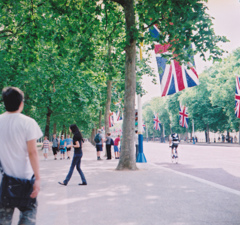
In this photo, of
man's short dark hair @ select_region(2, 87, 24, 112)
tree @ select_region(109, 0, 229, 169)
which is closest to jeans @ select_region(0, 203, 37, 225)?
man's short dark hair @ select_region(2, 87, 24, 112)

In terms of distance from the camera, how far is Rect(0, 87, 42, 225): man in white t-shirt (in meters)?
3.14

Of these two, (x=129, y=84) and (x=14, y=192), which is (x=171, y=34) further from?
(x=14, y=192)

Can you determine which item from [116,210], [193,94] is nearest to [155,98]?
[193,94]

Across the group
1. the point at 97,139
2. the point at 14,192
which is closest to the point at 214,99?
the point at 97,139

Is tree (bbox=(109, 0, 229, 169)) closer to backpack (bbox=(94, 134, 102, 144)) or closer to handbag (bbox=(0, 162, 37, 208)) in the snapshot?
backpack (bbox=(94, 134, 102, 144))

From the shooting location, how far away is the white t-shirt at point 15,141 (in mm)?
3141

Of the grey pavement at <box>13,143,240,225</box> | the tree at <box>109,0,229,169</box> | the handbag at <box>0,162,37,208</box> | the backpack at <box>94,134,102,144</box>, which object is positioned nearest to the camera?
the handbag at <box>0,162,37,208</box>

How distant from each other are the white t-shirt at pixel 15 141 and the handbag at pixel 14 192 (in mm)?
62

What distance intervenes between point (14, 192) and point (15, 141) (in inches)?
18.6

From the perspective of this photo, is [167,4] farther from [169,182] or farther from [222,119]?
[222,119]

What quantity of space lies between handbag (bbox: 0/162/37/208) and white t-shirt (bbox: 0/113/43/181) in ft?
0.20

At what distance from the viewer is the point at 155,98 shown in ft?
401

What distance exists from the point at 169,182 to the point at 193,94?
55088mm

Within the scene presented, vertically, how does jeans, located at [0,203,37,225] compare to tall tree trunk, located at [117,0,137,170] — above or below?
below
